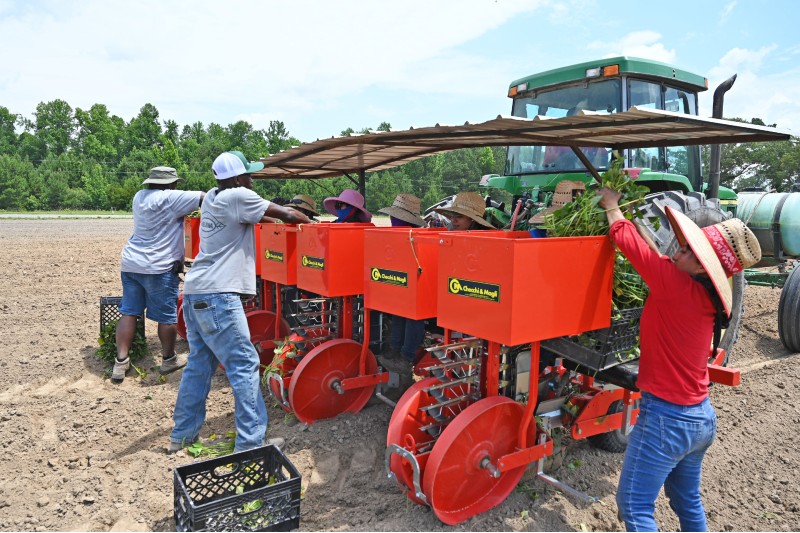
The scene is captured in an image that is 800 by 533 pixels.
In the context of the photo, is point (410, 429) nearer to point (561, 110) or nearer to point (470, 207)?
point (470, 207)

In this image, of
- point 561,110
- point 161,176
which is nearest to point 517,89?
point 561,110

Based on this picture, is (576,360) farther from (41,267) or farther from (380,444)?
(41,267)

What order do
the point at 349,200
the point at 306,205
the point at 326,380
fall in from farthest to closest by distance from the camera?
the point at 306,205 < the point at 349,200 < the point at 326,380

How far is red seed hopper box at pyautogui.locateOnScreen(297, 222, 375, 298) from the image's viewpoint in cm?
430

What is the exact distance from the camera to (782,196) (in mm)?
7340

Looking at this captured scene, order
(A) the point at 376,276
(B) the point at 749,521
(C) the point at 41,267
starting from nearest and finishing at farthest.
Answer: (B) the point at 749,521, (A) the point at 376,276, (C) the point at 41,267

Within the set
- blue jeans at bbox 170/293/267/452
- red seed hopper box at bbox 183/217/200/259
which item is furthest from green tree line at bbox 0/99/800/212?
blue jeans at bbox 170/293/267/452

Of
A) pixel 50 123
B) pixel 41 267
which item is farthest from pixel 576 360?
pixel 50 123

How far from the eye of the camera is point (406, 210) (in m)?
5.20

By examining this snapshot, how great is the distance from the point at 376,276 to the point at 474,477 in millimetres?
1492

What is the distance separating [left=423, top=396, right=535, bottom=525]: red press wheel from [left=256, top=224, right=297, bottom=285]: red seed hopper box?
7.98ft

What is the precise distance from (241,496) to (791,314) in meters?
6.34

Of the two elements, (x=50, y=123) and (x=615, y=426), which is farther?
(x=50, y=123)

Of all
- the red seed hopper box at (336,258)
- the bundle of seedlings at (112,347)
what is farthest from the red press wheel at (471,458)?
the bundle of seedlings at (112,347)
